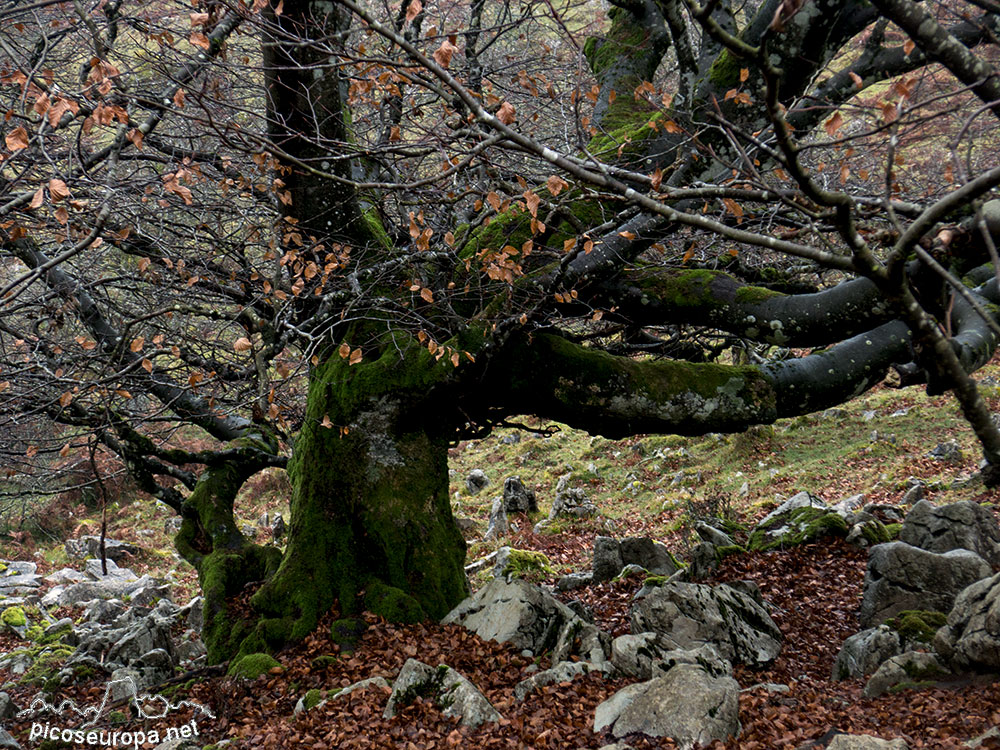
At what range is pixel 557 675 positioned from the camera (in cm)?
515

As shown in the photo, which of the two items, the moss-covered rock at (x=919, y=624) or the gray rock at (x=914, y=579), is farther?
the gray rock at (x=914, y=579)

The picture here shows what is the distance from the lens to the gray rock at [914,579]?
5.96 meters

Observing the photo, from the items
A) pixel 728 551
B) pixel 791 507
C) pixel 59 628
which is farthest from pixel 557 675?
pixel 59 628

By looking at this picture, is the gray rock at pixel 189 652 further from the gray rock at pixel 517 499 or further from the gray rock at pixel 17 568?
the gray rock at pixel 17 568

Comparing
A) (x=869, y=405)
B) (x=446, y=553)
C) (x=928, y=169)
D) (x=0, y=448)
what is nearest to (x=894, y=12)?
(x=446, y=553)

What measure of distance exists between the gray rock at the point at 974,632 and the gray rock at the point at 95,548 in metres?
16.6

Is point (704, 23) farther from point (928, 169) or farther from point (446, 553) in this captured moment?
point (928, 169)

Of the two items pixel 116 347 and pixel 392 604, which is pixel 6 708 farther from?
pixel 392 604

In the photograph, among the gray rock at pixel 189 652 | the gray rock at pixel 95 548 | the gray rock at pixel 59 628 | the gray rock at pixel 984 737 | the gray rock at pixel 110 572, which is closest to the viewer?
the gray rock at pixel 984 737

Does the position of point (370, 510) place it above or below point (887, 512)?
above

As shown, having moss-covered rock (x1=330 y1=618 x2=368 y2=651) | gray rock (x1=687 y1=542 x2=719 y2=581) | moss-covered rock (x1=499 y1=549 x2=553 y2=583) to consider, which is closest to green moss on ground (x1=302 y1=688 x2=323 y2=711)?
moss-covered rock (x1=330 y1=618 x2=368 y2=651)

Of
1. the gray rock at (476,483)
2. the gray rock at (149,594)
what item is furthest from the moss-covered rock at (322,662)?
the gray rock at (476,483)

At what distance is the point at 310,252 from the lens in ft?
21.4

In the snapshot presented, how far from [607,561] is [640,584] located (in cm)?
80
